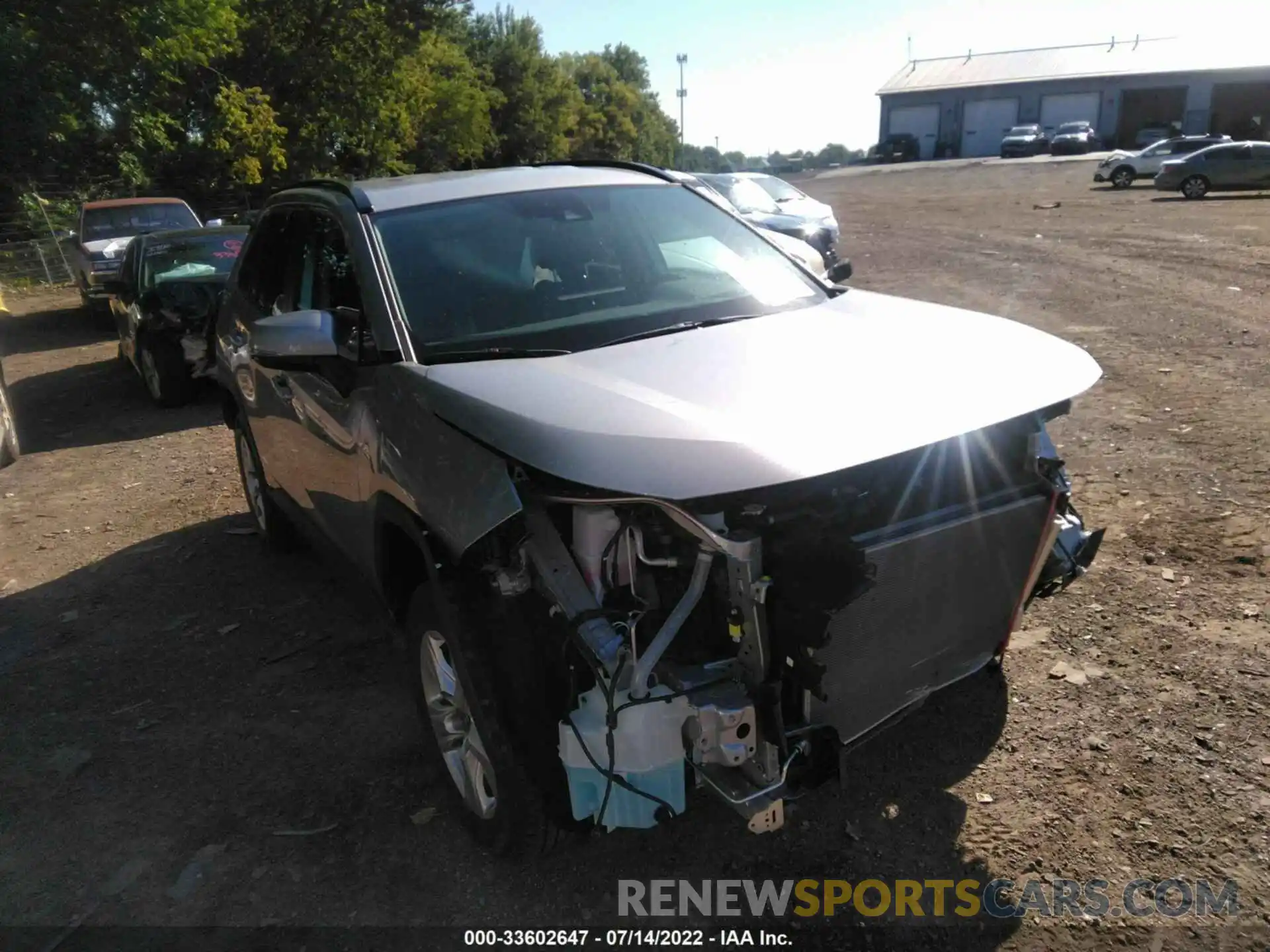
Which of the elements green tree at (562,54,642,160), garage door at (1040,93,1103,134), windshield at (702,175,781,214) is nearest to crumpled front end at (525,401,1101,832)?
windshield at (702,175,781,214)

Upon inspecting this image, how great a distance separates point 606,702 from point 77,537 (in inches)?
210

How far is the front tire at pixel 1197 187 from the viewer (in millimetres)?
26109

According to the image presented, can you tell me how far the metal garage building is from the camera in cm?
5681

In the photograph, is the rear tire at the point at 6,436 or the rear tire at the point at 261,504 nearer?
the rear tire at the point at 261,504

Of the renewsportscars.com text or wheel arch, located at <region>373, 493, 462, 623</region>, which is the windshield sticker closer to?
wheel arch, located at <region>373, 493, 462, 623</region>

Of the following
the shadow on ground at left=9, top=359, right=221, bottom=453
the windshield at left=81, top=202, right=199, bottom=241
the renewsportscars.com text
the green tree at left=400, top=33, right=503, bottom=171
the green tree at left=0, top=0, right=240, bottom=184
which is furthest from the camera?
the green tree at left=400, top=33, right=503, bottom=171

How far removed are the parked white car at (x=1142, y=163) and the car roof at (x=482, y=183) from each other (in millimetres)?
32285

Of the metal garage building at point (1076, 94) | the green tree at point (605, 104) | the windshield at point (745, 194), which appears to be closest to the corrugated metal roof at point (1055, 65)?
the metal garage building at point (1076, 94)

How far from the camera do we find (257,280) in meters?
4.94

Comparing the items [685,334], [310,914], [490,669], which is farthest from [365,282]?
[310,914]

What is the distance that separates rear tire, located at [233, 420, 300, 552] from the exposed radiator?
3.57 metres

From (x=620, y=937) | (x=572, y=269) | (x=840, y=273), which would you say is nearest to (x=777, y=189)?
(x=840, y=273)

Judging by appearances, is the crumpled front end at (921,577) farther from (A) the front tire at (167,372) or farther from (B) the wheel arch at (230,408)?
(A) the front tire at (167,372)

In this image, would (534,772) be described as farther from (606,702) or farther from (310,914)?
(310,914)
